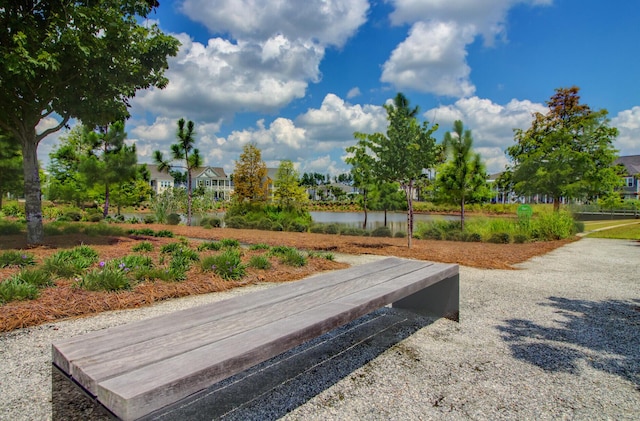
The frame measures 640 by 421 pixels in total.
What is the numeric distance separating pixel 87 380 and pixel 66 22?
29.1 ft

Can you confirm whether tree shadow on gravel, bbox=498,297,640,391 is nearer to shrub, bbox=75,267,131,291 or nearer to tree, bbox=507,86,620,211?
shrub, bbox=75,267,131,291

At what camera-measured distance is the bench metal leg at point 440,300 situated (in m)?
4.30

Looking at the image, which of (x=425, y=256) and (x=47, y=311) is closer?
(x=47, y=311)

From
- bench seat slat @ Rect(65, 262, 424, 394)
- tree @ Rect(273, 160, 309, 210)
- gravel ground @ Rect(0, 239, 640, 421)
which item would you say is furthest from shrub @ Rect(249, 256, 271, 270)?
tree @ Rect(273, 160, 309, 210)

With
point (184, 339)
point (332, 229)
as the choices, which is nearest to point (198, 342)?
point (184, 339)

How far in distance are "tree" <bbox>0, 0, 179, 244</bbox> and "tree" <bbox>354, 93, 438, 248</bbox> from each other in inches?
230

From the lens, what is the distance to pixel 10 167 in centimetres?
1716

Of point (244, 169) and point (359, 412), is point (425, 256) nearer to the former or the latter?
point (359, 412)

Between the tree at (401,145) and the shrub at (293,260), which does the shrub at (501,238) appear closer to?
the tree at (401,145)

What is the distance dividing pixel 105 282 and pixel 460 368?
435cm

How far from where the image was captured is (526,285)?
623 centimetres

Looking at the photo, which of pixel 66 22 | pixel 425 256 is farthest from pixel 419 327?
pixel 66 22

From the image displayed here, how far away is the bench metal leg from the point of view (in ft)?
14.1

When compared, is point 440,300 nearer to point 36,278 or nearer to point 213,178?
point 36,278
